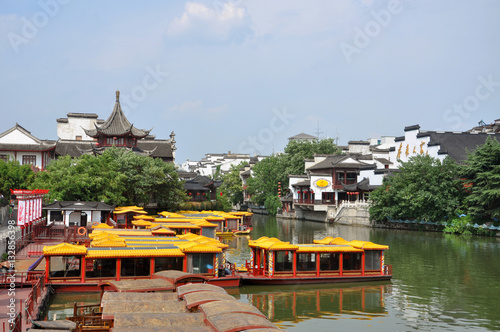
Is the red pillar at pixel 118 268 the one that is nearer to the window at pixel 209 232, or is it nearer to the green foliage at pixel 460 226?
the window at pixel 209 232

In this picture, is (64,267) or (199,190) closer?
(64,267)

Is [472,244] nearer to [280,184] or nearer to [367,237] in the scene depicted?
[367,237]

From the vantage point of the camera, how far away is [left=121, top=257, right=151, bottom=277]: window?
Result: 18578 mm

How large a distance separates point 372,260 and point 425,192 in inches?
865

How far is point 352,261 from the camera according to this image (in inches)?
842

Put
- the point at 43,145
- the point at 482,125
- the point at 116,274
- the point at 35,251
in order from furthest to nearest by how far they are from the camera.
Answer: the point at 482,125, the point at 43,145, the point at 35,251, the point at 116,274

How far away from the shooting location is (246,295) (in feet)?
61.9

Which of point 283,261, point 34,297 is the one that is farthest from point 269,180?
point 34,297

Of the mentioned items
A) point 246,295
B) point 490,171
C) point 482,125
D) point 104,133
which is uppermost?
point 482,125

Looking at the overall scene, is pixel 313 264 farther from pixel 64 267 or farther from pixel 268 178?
pixel 268 178

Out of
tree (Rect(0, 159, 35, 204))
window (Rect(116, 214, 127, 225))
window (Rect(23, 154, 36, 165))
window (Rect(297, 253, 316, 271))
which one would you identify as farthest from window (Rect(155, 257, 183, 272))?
window (Rect(23, 154, 36, 165))

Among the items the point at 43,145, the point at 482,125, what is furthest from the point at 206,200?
the point at 482,125

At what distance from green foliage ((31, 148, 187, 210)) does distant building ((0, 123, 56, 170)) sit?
662 centimetres

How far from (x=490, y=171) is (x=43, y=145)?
116ft
